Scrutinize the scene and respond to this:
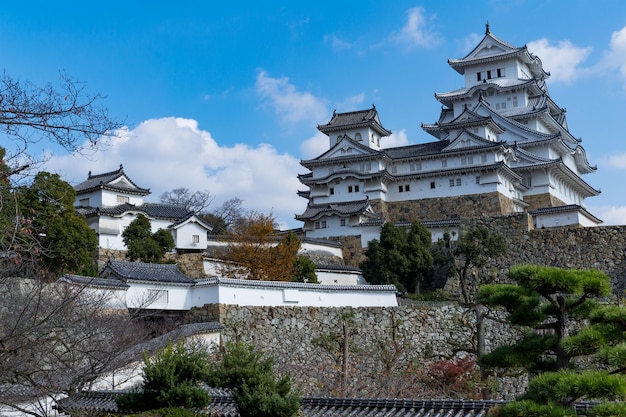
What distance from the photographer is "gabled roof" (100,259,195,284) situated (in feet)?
69.2

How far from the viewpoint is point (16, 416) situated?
13438 millimetres

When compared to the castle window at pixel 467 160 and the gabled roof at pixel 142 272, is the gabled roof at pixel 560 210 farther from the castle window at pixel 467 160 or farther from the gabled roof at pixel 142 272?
the gabled roof at pixel 142 272

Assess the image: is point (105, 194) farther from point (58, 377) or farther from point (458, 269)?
point (58, 377)

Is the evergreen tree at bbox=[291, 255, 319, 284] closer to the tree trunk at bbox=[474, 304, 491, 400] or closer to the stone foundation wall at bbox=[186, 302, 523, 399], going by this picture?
the stone foundation wall at bbox=[186, 302, 523, 399]

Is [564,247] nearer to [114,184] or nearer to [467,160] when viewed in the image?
[467,160]

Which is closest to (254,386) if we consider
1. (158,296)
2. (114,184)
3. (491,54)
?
(158,296)

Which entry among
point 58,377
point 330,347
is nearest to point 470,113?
point 330,347

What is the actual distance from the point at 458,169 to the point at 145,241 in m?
15.4

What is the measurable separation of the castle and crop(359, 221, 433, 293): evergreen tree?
391cm

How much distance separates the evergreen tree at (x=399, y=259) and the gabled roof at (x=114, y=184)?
1074 cm

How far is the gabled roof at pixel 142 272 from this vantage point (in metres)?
21.1

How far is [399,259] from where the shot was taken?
87.5 ft

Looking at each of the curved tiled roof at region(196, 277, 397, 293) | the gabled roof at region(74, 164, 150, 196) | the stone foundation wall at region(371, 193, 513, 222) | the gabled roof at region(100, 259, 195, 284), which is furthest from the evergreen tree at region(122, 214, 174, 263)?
the stone foundation wall at region(371, 193, 513, 222)

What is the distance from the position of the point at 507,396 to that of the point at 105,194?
60.4ft
